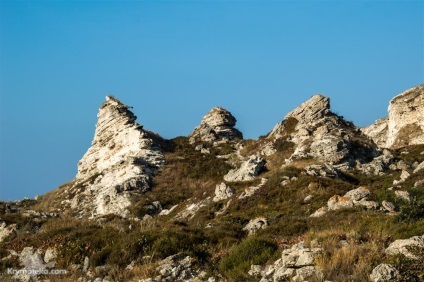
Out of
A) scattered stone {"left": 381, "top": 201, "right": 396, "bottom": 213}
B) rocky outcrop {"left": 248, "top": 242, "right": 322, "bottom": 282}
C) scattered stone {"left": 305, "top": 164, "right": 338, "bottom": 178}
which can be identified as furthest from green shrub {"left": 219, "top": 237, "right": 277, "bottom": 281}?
scattered stone {"left": 305, "top": 164, "right": 338, "bottom": 178}

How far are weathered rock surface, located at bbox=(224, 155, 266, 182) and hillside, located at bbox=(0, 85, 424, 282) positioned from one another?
0.14m

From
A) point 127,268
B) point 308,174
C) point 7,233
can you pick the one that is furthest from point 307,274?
point 308,174

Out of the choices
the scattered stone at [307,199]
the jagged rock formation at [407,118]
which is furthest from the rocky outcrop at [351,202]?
the jagged rock formation at [407,118]

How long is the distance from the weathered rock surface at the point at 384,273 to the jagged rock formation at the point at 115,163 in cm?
3629

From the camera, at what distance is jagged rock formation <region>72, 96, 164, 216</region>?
49.9m

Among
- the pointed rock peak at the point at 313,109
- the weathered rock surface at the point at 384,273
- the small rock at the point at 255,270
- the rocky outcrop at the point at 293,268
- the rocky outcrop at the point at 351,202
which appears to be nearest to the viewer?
the weathered rock surface at the point at 384,273

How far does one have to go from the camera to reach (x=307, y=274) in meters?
11.1

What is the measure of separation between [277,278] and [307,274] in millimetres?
724

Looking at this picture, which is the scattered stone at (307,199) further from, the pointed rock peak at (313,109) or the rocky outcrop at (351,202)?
the pointed rock peak at (313,109)

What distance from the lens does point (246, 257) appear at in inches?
524

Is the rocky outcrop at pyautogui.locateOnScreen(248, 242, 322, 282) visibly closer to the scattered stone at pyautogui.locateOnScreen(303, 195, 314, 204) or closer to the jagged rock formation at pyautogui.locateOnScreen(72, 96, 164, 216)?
the scattered stone at pyautogui.locateOnScreen(303, 195, 314, 204)

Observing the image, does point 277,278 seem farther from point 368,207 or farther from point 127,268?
point 368,207

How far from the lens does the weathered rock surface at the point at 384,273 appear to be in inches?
404

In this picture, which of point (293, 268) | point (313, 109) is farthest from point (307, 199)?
point (313, 109)
